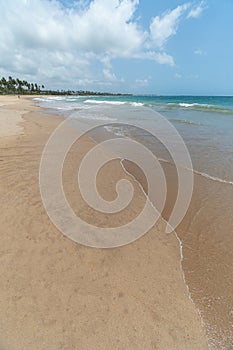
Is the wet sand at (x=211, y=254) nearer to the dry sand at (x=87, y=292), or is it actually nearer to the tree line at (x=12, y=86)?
the dry sand at (x=87, y=292)

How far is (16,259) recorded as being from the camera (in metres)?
2.46

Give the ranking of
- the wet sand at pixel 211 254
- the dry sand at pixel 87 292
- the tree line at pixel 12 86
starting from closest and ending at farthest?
the dry sand at pixel 87 292
the wet sand at pixel 211 254
the tree line at pixel 12 86

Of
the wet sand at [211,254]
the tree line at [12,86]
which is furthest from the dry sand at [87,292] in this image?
the tree line at [12,86]

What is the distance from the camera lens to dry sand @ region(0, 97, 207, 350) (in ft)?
5.93

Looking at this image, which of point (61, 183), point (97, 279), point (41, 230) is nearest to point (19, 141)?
point (61, 183)

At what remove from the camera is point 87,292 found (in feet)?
7.10

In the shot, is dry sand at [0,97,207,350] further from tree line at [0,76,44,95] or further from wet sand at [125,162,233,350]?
tree line at [0,76,44,95]

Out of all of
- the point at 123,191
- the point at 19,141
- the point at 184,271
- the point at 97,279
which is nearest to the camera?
the point at 97,279

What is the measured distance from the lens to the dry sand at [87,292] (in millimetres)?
1808

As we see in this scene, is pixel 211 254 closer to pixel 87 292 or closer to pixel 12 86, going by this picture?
pixel 87 292

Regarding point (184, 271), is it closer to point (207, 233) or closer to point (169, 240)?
point (169, 240)

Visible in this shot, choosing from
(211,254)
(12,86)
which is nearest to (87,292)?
(211,254)

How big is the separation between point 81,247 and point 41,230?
69 centimetres

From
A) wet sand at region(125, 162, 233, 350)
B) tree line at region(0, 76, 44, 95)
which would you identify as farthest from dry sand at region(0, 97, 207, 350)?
tree line at region(0, 76, 44, 95)
